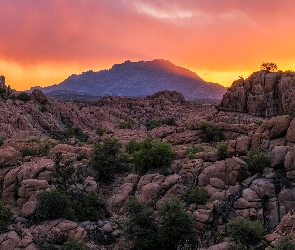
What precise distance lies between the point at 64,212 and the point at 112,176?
6792mm

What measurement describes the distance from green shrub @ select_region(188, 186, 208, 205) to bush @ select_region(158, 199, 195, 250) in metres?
2.39

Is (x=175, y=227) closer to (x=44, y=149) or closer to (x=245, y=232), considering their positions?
(x=245, y=232)

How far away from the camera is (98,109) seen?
112688 mm

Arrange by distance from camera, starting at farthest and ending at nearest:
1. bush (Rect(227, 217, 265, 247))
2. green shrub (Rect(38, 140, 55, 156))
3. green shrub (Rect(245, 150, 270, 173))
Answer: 1. green shrub (Rect(38, 140, 55, 156))
2. green shrub (Rect(245, 150, 270, 173))
3. bush (Rect(227, 217, 265, 247))

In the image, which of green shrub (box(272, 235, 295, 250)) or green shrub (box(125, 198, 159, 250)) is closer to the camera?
green shrub (box(272, 235, 295, 250))

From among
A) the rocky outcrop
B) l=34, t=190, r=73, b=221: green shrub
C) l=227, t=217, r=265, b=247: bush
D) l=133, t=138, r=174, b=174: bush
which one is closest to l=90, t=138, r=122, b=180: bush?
l=133, t=138, r=174, b=174: bush

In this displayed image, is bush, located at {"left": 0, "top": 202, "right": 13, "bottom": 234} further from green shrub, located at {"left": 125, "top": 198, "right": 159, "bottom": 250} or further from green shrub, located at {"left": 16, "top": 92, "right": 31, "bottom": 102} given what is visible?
green shrub, located at {"left": 16, "top": 92, "right": 31, "bottom": 102}

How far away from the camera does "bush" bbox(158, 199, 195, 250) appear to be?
20.7m

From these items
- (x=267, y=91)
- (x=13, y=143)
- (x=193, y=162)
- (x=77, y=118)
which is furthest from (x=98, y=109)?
(x=193, y=162)

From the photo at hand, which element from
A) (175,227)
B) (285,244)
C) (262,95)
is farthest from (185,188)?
(262,95)

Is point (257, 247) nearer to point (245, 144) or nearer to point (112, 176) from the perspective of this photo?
point (245, 144)

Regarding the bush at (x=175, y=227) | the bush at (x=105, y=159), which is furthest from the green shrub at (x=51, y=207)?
the bush at (x=175, y=227)

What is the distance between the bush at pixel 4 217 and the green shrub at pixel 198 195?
11.4m

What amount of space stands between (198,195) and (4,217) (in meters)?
12.1
